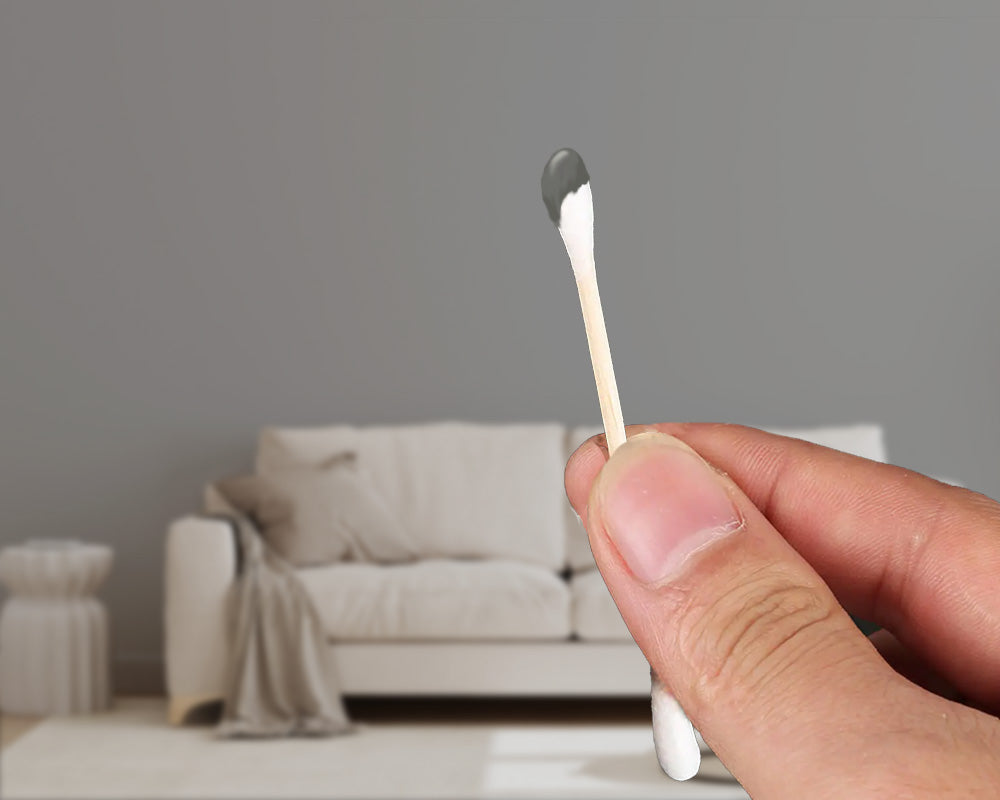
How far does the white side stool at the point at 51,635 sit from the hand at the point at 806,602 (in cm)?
337

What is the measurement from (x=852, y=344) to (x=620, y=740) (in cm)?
205

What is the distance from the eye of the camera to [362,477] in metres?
3.88

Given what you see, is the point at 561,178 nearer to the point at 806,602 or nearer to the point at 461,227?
the point at 806,602

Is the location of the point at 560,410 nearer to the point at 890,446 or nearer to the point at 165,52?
the point at 890,446

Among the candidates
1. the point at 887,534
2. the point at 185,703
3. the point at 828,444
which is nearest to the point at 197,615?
the point at 185,703

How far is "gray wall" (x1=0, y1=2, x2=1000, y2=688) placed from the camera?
14.4ft

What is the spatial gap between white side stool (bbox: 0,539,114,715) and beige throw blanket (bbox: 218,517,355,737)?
60 centimetres

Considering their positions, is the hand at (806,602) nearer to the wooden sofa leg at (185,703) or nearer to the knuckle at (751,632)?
the knuckle at (751,632)

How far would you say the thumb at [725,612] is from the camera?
427 mm

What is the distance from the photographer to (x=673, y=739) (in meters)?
0.44

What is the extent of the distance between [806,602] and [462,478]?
349cm

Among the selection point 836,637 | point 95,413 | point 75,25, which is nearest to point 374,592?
point 95,413

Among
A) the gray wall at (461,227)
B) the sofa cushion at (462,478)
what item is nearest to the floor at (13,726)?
A: the gray wall at (461,227)

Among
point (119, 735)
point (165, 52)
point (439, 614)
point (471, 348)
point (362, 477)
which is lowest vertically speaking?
point (119, 735)
